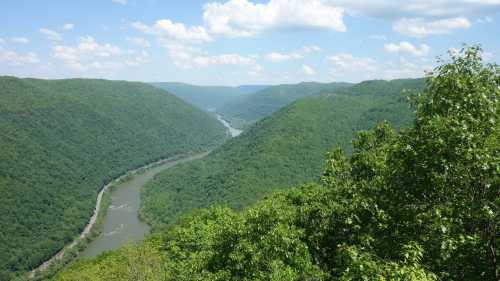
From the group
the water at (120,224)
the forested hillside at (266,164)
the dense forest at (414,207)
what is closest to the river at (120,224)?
the water at (120,224)

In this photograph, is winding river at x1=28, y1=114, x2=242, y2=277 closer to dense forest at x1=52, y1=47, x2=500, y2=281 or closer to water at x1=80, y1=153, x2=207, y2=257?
water at x1=80, y1=153, x2=207, y2=257

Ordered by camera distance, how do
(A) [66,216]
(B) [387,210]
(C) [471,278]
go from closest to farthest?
(C) [471,278]
(B) [387,210]
(A) [66,216]

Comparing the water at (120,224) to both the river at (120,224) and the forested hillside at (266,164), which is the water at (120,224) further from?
the forested hillside at (266,164)

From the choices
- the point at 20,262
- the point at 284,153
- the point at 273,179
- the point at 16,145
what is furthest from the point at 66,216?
the point at 284,153

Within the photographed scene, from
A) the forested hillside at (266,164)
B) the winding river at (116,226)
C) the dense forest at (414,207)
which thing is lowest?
the winding river at (116,226)

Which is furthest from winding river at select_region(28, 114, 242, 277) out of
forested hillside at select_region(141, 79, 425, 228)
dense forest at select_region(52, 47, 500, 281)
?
dense forest at select_region(52, 47, 500, 281)

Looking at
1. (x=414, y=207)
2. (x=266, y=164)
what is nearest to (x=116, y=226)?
(x=266, y=164)

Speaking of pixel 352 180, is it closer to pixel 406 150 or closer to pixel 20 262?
pixel 406 150
